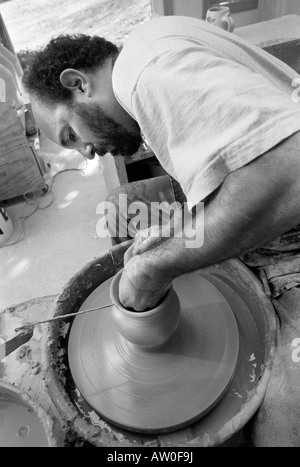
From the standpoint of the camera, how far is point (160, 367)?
133 centimetres

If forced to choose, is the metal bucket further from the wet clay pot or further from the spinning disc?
the wet clay pot

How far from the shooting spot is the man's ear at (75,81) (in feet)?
3.63

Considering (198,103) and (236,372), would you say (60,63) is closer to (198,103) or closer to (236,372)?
(198,103)

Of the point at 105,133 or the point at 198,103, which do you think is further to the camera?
the point at 105,133

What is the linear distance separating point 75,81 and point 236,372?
1226 millimetres

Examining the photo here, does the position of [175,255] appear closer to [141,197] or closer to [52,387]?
[52,387]

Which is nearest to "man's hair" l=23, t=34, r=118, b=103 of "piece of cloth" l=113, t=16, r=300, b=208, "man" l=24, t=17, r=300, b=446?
"man" l=24, t=17, r=300, b=446

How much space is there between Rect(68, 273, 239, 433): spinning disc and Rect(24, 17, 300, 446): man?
319mm

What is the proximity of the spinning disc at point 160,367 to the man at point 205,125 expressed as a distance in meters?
0.32

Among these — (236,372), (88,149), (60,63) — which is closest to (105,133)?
(88,149)

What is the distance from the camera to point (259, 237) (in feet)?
2.78

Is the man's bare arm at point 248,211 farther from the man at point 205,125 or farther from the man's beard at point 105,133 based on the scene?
the man's beard at point 105,133

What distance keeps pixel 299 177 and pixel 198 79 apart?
1.01ft

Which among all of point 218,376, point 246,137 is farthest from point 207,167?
point 218,376
